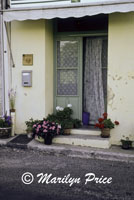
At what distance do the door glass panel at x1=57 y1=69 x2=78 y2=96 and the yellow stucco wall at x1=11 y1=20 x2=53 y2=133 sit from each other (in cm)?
34

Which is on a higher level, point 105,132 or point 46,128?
point 46,128

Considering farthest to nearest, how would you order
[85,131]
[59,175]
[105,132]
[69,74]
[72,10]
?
[69,74]
[85,131]
[105,132]
[72,10]
[59,175]

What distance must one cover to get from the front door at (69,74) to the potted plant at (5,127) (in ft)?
4.52

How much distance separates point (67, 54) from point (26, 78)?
4.23ft

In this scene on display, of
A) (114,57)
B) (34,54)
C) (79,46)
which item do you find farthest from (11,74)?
(114,57)

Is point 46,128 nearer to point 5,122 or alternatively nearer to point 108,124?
point 5,122

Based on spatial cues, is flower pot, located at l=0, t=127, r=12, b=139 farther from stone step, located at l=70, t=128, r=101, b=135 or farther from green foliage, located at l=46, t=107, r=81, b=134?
stone step, located at l=70, t=128, r=101, b=135

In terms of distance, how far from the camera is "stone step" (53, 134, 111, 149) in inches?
194

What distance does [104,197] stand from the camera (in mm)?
3098

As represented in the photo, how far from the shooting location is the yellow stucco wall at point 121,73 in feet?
16.2

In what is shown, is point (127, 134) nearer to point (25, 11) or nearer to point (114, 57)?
point (114, 57)

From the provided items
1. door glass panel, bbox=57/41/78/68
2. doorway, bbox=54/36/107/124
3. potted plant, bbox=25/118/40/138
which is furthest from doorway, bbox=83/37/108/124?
potted plant, bbox=25/118/40/138

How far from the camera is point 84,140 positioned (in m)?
5.01

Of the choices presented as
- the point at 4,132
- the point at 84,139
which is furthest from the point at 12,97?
the point at 84,139
